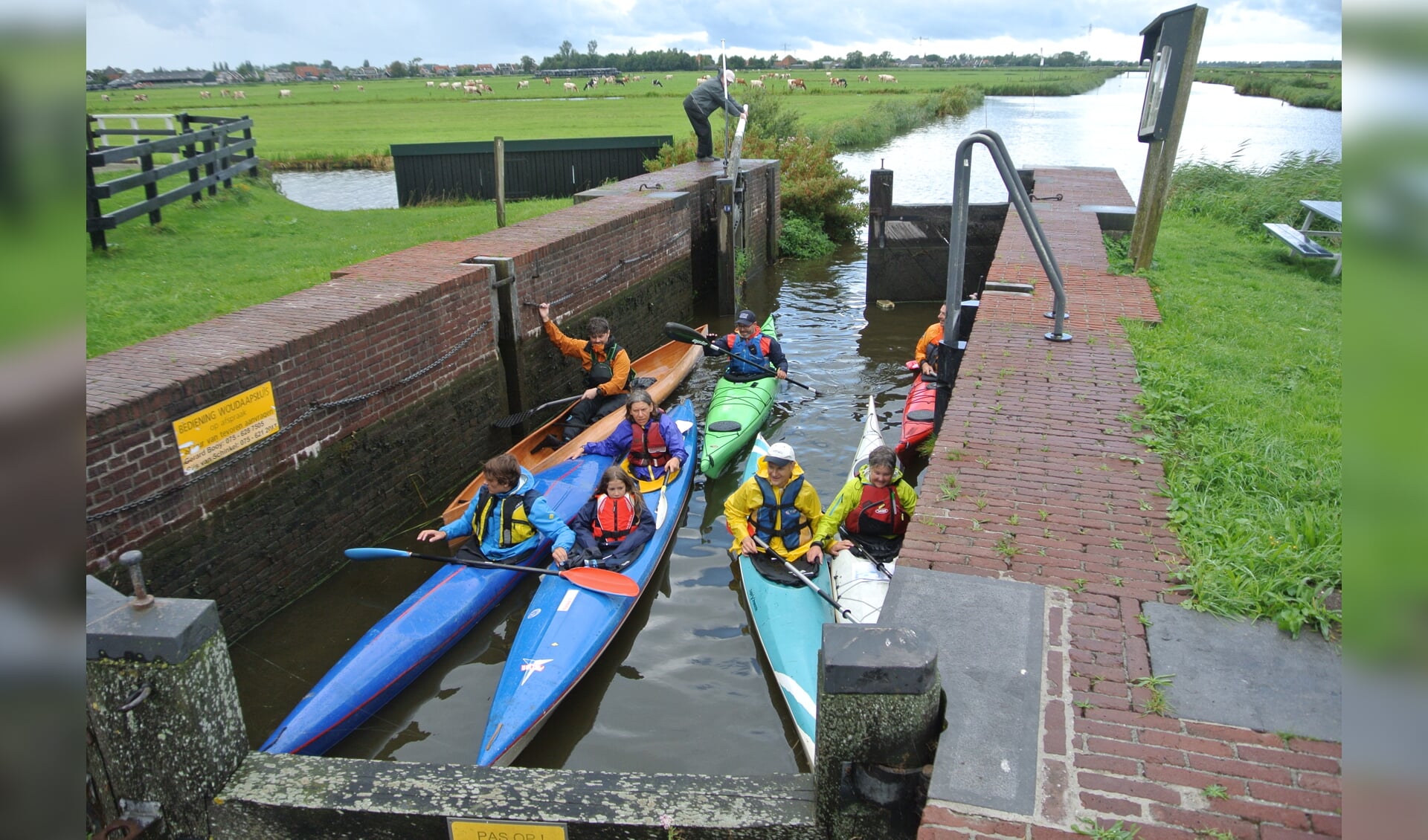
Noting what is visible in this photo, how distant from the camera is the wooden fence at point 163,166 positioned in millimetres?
11102

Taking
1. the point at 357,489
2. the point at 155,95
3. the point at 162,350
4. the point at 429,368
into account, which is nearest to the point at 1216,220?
the point at 429,368

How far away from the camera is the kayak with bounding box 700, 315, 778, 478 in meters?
9.70

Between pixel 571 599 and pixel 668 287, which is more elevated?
pixel 668 287

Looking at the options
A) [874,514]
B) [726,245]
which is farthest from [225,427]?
[726,245]

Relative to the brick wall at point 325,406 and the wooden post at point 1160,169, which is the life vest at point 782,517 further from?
the wooden post at point 1160,169

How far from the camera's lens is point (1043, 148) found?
99.8ft

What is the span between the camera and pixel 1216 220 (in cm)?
1585

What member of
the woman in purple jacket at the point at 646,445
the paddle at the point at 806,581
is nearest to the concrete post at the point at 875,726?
the paddle at the point at 806,581

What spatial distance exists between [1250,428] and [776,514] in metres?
3.28

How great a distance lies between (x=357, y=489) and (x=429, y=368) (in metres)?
1.49

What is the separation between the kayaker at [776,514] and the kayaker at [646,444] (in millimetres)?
1716
